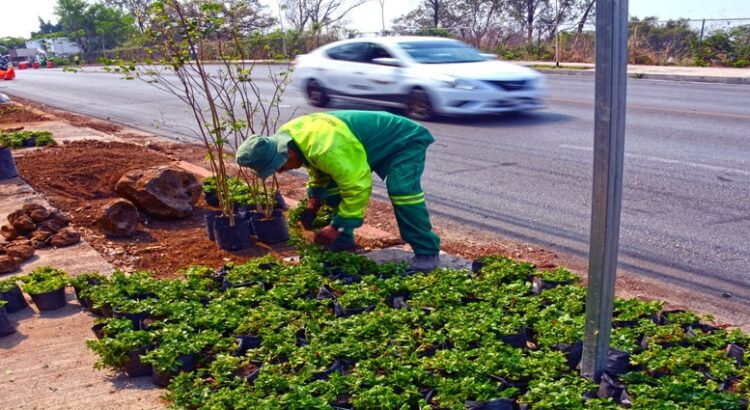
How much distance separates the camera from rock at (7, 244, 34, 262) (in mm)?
5824

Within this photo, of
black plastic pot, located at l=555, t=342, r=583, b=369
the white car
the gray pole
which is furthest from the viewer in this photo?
the white car

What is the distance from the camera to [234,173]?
9.37 metres

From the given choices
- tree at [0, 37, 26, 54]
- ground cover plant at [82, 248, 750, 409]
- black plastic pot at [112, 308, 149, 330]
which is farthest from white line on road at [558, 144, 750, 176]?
tree at [0, 37, 26, 54]

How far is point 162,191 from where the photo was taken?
6.86m

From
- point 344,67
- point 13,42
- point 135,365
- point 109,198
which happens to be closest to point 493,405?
point 135,365

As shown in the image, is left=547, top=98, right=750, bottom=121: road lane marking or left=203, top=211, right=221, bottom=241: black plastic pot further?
left=547, top=98, right=750, bottom=121: road lane marking

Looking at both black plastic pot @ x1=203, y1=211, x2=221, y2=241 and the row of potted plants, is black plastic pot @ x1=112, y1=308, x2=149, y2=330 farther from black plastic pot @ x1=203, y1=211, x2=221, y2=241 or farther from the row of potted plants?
black plastic pot @ x1=203, y1=211, x2=221, y2=241

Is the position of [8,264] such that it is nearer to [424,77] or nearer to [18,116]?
[424,77]

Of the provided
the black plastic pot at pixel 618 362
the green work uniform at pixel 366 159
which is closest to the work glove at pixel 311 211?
the green work uniform at pixel 366 159

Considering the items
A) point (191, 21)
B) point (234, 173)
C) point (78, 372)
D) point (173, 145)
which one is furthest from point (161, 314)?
point (173, 145)

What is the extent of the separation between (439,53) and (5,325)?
10787 millimetres

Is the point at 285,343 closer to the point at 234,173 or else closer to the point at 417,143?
the point at 417,143

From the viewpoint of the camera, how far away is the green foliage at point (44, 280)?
4.86m

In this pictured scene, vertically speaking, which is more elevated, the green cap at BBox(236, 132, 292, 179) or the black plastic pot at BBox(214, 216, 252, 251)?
the green cap at BBox(236, 132, 292, 179)
